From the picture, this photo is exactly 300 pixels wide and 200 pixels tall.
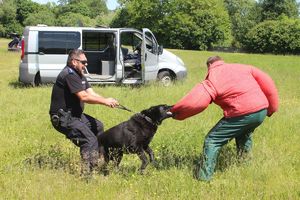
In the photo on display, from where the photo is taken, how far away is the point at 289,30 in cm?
5403

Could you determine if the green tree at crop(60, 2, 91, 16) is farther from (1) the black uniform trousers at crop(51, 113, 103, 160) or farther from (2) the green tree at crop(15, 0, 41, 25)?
(1) the black uniform trousers at crop(51, 113, 103, 160)

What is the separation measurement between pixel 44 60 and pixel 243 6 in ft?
283

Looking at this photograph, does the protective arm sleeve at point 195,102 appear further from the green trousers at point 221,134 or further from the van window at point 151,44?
the van window at point 151,44

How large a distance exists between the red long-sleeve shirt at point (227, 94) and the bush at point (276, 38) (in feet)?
164

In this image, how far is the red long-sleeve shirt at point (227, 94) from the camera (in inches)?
205

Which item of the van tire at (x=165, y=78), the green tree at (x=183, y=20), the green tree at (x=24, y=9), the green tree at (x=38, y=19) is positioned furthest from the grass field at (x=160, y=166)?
the green tree at (x=24, y=9)

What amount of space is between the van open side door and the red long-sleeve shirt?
8.44m

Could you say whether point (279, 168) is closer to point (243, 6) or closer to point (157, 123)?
point (157, 123)

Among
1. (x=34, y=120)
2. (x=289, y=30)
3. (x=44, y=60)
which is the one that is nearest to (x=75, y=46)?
(x=44, y=60)

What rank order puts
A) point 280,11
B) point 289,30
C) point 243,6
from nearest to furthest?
point 289,30 < point 280,11 < point 243,6

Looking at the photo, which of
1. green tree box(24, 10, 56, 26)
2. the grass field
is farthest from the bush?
→ the grass field

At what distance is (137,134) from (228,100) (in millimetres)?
1176

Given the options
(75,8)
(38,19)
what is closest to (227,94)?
(38,19)

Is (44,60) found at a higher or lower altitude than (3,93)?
higher
